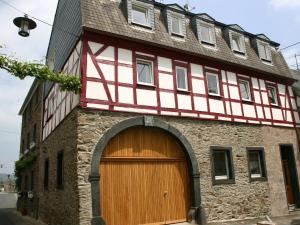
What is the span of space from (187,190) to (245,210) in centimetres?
284

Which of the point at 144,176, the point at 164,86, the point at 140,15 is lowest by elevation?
the point at 144,176

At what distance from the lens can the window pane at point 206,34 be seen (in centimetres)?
1445

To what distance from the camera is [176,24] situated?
44.9 ft

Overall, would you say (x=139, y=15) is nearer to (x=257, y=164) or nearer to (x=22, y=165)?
(x=257, y=164)

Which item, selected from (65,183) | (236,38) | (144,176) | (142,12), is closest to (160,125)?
(144,176)

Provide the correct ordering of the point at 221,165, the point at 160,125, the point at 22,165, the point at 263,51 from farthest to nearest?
the point at 22,165, the point at 263,51, the point at 221,165, the point at 160,125

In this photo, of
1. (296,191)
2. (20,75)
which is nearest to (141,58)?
(20,75)

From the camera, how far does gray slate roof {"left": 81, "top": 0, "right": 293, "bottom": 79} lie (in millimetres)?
11188

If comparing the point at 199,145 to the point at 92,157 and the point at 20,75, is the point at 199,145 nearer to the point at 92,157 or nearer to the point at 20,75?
the point at 92,157

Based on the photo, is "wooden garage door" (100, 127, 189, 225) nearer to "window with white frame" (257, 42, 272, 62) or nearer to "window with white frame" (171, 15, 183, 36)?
"window with white frame" (171, 15, 183, 36)

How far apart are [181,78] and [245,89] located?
12.7 feet

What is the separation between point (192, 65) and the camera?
13234 mm

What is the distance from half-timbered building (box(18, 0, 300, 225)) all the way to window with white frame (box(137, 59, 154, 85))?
0.14 ft

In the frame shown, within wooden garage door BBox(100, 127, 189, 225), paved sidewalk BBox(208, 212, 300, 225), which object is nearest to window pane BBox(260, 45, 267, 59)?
wooden garage door BBox(100, 127, 189, 225)
